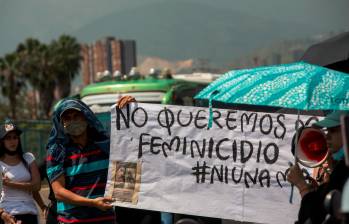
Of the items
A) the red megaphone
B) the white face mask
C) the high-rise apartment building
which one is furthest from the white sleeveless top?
the high-rise apartment building

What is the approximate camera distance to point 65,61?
6359cm

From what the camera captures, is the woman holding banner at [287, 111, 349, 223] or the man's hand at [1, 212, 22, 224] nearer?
the woman holding banner at [287, 111, 349, 223]

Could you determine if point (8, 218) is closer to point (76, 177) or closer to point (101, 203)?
point (76, 177)

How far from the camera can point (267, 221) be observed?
21.5ft

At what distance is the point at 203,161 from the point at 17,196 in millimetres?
1701

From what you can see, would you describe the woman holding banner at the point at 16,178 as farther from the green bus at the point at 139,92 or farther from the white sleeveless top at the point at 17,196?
the green bus at the point at 139,92

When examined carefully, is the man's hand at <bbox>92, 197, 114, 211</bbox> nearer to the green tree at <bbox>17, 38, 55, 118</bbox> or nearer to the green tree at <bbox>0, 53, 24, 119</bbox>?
the green tree at <bbox>0, 53, 24, 119</bbox>

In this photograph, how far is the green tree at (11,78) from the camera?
60.2 m

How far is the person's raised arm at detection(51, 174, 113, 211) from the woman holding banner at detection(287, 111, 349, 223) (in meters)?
1.45

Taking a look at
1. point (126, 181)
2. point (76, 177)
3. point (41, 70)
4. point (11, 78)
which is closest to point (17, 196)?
point (126, 181)

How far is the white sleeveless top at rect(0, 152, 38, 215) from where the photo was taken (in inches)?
282

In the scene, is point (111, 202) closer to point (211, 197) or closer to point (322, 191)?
point (211, 197)

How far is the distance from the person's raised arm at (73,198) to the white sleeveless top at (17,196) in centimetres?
124

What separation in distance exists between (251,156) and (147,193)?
909 mm
